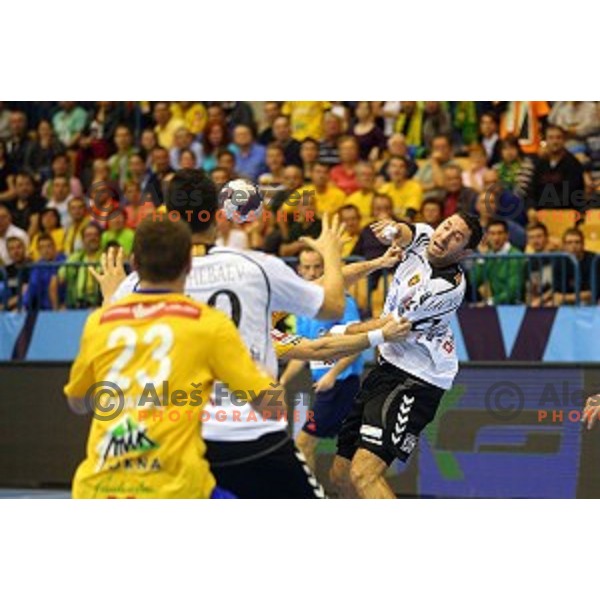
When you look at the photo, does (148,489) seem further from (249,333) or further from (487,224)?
(487,224)

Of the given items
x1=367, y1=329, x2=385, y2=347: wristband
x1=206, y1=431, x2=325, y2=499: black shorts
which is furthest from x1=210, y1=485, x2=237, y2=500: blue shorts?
x1=367, y1=329, x2=385, y2=347: wristband

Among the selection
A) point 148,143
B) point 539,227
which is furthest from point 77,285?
point 539,227

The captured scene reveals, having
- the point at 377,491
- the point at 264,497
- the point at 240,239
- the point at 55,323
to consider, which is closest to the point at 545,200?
the point at 240,239

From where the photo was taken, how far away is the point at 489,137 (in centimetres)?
1784

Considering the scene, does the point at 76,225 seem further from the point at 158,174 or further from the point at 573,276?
the point at 573,276

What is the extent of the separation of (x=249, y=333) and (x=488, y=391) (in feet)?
25.1

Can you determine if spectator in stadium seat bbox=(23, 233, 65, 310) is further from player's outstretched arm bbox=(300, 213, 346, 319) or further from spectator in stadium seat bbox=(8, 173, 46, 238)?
player's outstretched arm bbox=(300, 213, 346, 319)

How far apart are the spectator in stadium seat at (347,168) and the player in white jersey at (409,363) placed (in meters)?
6.45

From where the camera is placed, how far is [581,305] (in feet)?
51.3

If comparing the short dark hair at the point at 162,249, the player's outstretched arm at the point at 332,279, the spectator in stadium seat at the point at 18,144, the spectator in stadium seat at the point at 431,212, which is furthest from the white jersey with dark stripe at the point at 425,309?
the spectator in stadium seat at the point at 18,144

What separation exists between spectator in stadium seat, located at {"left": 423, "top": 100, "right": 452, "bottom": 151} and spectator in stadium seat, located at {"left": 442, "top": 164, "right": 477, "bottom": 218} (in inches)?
31.9

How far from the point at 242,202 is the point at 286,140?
8.74 metres

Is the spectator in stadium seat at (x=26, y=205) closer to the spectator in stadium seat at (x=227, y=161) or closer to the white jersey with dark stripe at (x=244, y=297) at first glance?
the spectator in stadium seat at (x=227, y=161)

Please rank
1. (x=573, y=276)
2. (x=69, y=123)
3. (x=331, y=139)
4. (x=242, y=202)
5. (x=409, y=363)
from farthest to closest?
(x=69, y=123), (x=331, y=139), (x=573, y=276), (x=409, y=363), (x=242, y=202)
